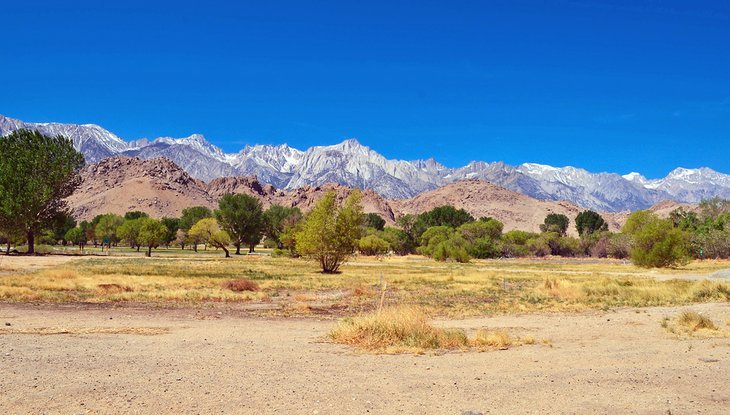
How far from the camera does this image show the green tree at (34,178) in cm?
7038

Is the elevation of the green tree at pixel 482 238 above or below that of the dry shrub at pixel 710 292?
above

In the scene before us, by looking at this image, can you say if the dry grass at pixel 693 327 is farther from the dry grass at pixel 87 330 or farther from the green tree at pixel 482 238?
the green tree at pixel 482 238

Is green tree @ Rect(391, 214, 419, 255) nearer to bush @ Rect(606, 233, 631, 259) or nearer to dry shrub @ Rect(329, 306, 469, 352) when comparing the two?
bush @ Rect(606, 233, 631, 259)

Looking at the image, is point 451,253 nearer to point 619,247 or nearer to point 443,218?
point 619,247

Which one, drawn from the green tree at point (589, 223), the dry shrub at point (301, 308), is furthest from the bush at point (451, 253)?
the green tree at point (589, 223)

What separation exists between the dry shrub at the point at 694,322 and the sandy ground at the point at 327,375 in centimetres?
159

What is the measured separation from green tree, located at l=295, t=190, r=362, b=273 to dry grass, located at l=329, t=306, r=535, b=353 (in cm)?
3892

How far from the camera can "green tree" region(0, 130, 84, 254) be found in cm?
7038

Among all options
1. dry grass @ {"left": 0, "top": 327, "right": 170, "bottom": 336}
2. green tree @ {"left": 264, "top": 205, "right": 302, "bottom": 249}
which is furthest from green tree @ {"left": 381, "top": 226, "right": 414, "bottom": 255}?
dry grass @ {"left": 0, "top": 327, "right": 170, "bottom": 336}

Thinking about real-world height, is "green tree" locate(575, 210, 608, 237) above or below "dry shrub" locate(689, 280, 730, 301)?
above

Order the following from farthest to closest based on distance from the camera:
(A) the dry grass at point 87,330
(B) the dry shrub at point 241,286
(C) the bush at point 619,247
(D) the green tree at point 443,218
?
(D) the green tree at point 443,218
(C) the bush at point 619,247
(B) the dry shrub at point 241,286
(A) the dry grass at point 87,330

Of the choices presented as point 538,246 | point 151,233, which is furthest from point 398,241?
point 151,233

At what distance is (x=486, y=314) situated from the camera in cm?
2270

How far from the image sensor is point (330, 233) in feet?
178
